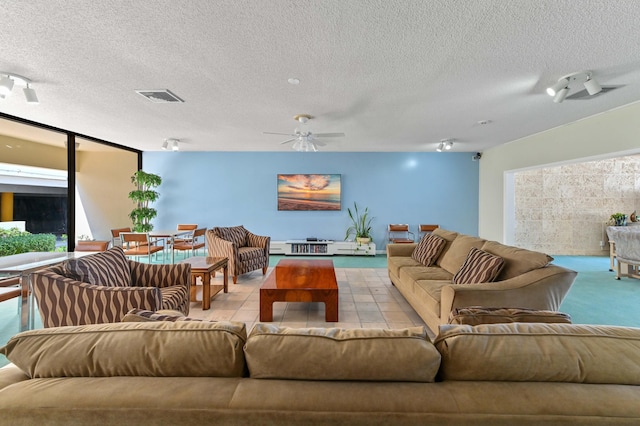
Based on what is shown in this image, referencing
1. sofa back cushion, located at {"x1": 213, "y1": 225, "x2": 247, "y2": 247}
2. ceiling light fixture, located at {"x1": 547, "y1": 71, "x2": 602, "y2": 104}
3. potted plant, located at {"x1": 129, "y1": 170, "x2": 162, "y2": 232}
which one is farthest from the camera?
potted plant, located at {"x1": 129, "y1": 170, "x2": 162, "y2": 232}

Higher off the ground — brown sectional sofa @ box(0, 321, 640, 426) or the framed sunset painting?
the framed sunset painting

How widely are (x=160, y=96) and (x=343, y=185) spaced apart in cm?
435

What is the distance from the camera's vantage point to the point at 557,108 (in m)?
3.67

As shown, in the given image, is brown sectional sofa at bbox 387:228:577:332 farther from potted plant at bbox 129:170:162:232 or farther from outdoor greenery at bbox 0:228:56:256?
outdoor greenery at bbox 0:228:56:256

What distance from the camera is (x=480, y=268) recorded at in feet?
8.20

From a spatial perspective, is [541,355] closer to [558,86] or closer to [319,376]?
[319,376]

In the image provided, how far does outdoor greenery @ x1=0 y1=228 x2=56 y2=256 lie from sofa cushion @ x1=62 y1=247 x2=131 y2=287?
3452mm

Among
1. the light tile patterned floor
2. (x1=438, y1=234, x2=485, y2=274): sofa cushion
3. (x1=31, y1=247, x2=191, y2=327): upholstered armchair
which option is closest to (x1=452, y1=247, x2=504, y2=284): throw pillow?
(x1=438, y1=234, x2=485, y2=274): sofa cushion

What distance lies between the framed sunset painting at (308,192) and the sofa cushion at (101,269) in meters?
4.40

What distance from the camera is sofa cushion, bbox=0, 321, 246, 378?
2.75 ft

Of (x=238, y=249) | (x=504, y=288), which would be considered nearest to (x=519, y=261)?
(x=504, y=288)

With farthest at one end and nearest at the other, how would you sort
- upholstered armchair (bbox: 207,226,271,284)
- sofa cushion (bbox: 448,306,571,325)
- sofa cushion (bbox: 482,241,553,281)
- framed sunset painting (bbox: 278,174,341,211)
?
framed sunset painting (bbox: 278,174,341,211) < upholstered armchair (bbox: 207,226,271,284) < sofa cushion (bbox: 482,241,553,281) < sofa cushion (bbox: 448,306,571,325)

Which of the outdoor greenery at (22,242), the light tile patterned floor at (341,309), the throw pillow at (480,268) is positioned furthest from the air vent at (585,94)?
the outdoor greenery at (22,242)

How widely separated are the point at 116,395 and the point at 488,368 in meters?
1.04
